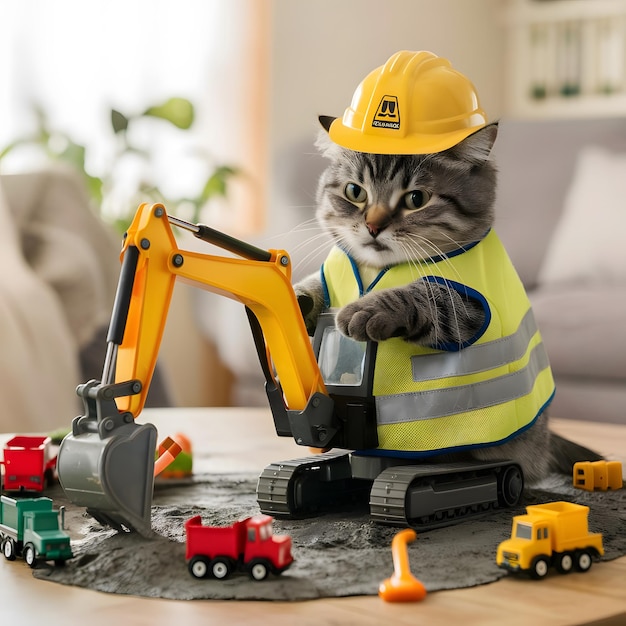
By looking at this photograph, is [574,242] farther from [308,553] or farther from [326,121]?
[308,553]

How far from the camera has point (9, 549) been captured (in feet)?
2.76

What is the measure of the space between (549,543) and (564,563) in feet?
0.07

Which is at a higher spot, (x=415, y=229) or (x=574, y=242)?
(x=415, y=229)

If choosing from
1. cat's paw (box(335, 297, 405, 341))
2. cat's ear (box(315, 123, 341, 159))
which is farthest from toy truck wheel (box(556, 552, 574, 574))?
cat's ear (box(315, 123, 341, 159))

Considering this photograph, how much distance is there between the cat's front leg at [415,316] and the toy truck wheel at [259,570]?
0.29m

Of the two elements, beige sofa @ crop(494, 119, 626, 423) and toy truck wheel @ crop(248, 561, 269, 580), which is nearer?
toy truck wheel @ crop(248, 561, 269, 580)

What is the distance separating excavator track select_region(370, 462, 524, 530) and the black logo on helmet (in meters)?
0.36

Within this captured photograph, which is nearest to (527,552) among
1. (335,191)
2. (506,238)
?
(335,191)

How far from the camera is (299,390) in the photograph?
1.02 metres

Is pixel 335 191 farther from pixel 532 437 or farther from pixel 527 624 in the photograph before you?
pixel 527 624

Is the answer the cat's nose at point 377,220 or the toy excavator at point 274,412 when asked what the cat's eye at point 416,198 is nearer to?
the cat's nose at point 377,220

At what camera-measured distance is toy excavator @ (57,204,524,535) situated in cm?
84

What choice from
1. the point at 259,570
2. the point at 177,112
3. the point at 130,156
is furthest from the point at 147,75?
the point at 259,570

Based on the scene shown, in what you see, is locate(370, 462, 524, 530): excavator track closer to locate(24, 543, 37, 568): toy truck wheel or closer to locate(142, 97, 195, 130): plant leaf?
locate(24, 543, 37, 568): toy truck wheel
